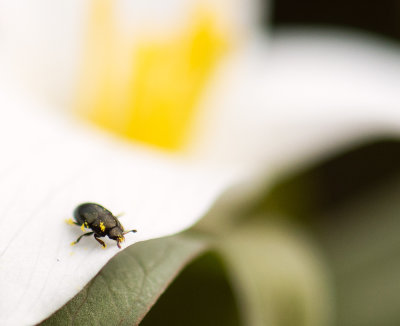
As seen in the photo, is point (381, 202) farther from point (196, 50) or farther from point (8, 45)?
point (8, 45)

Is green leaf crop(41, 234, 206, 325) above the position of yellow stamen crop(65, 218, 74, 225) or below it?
below

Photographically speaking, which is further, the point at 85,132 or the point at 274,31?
the point at 274,31

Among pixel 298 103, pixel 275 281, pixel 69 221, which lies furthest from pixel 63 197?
pixel 298 103

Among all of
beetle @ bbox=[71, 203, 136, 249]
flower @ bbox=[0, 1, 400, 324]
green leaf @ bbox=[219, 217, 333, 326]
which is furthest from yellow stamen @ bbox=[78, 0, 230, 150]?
beetle @ bbox=[71, 203, 136, 249]

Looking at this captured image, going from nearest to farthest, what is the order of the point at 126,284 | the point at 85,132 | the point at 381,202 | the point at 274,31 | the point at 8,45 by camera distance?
the point at 126,284
the point at 85,132
the point at 8,45
the point at 381,202
the point at 274,31

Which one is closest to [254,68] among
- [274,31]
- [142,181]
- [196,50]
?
[196,50]

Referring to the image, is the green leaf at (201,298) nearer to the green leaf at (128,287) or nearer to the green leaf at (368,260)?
the green leaf at (128,287)

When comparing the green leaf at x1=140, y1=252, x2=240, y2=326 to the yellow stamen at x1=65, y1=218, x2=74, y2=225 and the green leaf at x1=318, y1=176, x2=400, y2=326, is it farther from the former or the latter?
the green leaf at x1=318, y1=176, x2=400, y2=326

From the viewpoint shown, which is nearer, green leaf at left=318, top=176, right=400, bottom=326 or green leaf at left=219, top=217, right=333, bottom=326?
green leaf at left=219, top=217, right=333, bottom=326

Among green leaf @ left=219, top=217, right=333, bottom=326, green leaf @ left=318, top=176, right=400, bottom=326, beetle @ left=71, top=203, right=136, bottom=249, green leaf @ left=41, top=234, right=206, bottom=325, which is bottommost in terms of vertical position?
green leaf @ left=318, top=176, right=400, bottom=326
